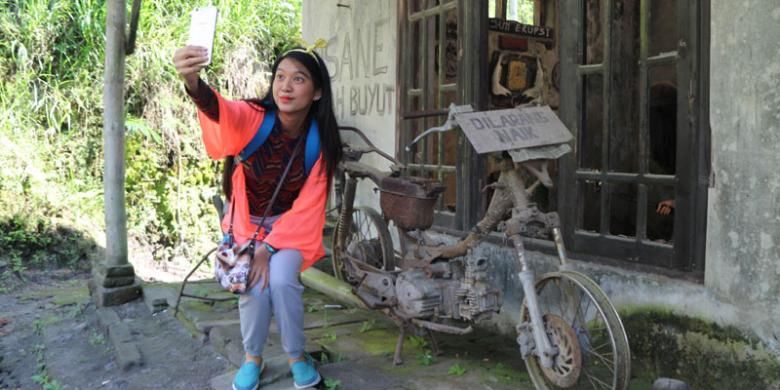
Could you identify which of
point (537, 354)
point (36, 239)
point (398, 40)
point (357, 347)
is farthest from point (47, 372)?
point (36, 239)

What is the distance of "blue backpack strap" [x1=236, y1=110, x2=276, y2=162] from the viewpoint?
2957 millimetres

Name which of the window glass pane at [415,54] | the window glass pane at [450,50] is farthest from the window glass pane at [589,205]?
the window glass pane at [415,54]

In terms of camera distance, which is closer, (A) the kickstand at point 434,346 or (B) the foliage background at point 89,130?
(A) the kickstand at point 434,346

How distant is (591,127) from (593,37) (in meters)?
0.54

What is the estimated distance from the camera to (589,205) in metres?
3.80

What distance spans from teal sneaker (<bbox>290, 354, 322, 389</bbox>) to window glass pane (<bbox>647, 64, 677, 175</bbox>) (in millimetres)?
2045

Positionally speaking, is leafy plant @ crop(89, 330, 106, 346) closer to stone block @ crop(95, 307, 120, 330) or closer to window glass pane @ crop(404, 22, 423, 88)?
stone block @ crop(95, 307, 120, 330)

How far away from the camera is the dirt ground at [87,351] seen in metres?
3.67

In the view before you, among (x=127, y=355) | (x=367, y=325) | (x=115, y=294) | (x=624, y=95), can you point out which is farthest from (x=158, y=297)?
(x=624, y=95)

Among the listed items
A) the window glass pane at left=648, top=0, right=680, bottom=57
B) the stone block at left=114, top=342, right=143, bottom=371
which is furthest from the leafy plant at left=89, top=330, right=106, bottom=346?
the window glass pane at left=648, top=0, right=680, bottom=57

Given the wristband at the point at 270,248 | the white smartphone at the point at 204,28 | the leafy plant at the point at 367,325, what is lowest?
the leafy plant at the point at 367,325

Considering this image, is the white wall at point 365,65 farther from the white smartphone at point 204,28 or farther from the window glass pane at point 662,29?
the white smartphone at point 204,28

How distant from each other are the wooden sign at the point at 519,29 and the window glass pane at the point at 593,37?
118 centimetres

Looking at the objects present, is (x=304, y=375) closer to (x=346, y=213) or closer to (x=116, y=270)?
(x=346, y=213)
